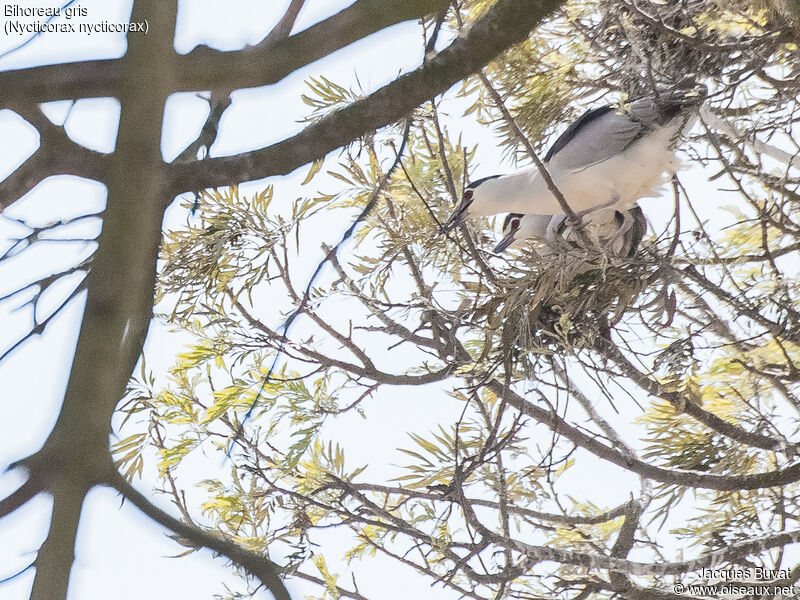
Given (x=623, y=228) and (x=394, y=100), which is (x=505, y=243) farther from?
(x=394, y=100)

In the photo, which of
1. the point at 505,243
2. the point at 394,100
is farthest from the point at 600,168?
the point at 394,100

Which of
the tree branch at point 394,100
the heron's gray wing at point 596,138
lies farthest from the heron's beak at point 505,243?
the tree branch at point 394,100

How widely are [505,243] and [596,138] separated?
0.27 metres

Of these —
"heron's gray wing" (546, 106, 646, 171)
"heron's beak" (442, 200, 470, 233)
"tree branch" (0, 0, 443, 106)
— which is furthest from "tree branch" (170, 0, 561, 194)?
"heron's gray wing" (546, 106, 646, 171)

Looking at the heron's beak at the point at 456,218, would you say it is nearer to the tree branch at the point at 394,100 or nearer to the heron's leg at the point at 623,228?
the heron's leg at the point at 623,228

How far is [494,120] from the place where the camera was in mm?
1392

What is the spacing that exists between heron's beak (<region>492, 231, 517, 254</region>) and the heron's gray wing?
0.18 metres

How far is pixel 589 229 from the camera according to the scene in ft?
5.22

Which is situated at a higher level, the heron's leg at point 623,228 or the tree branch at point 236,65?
the heron's leg at point 623,228

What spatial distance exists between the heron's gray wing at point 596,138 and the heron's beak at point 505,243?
184 mm

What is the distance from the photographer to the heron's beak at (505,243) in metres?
1.58

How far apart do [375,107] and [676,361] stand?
0.88 m

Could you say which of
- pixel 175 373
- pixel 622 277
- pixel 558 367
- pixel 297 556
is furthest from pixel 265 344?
pixel 622 277

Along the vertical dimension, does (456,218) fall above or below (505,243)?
below
